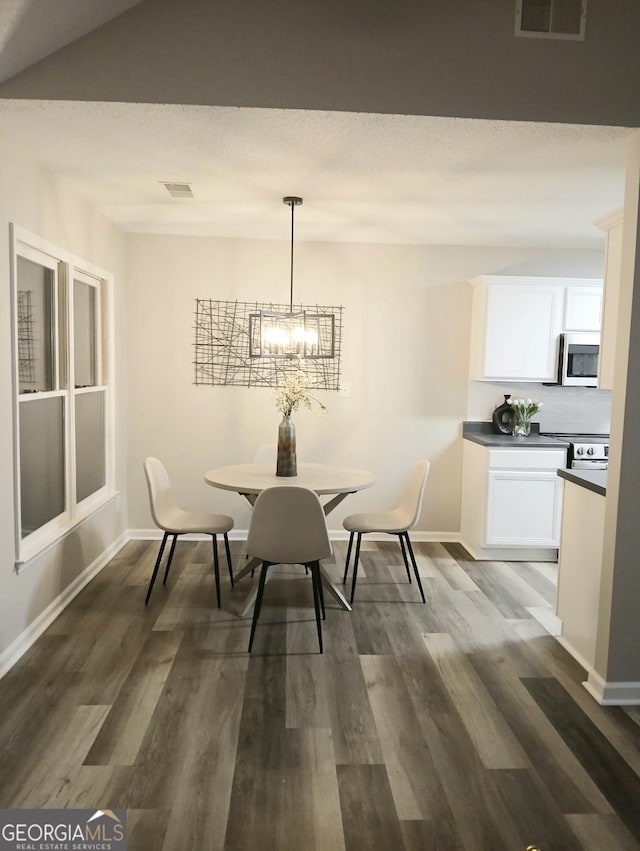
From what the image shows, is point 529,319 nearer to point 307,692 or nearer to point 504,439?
point 504,439

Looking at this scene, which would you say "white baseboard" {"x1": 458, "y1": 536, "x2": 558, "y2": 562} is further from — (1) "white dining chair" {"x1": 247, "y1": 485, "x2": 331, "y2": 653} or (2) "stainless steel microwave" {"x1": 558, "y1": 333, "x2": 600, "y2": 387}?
(1) "white dining chair" {"x1": 247, "y1": 485, "x2": 331, "y2": 653}

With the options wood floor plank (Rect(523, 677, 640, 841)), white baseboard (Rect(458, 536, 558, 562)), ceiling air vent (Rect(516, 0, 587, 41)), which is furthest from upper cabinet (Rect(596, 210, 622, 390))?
white baseboard (Rect(458, 536, 558, 562))

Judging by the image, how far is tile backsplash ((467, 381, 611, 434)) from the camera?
5.34m

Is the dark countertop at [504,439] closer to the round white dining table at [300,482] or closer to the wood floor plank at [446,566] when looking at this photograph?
the wood floor plank at [446,566]

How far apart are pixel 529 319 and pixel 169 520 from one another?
10.1 ft

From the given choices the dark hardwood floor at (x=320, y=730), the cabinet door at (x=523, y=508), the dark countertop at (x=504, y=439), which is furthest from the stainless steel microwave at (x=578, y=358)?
the dark hardwood floor at (x=320, y=730)

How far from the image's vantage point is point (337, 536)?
5.37m

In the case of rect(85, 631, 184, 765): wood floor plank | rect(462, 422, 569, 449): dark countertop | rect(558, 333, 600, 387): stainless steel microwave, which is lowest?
rect(85, 631, 184, 765): wood floor plank

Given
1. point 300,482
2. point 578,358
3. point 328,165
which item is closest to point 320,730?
point 300,482

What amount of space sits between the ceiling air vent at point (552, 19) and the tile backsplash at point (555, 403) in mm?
2987

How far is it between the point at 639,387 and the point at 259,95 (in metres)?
1.96

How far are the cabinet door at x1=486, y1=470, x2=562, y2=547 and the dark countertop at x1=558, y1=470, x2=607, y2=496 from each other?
1302mm

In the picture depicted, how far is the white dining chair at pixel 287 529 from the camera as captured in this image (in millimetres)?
3156

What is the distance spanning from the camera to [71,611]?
145 inches
